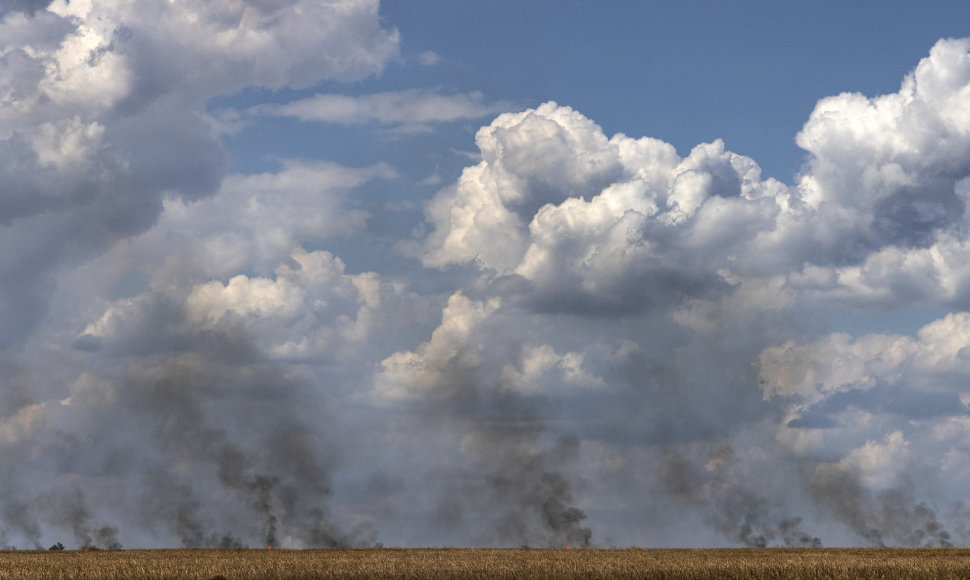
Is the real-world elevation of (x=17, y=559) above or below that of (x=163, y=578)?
above

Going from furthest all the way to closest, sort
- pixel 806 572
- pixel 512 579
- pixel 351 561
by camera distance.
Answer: pixel 351 561 → pixel 806 572 → pixel 512 579

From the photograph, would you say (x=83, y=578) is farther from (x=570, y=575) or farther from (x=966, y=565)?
(x=966, y=565)

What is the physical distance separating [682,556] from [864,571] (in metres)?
22.1

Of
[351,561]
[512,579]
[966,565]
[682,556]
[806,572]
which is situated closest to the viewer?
[512,579]

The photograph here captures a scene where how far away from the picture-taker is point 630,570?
68.4 m

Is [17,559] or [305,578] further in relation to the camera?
[17,559]

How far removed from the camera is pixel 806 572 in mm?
65562

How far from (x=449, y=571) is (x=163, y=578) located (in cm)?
1797

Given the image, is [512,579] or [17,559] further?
[17,559]

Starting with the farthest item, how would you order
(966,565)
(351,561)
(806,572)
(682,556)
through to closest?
(682,556) → (351,561) → (966,565) → (806,572)

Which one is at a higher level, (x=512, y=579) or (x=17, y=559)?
(x=17, y=559)

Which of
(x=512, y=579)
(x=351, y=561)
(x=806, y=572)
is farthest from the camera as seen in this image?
(x=351, y=561)

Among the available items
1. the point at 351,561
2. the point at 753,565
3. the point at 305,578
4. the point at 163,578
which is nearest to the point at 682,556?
the point at 753,565

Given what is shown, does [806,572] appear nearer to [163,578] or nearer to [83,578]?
[163,578]
